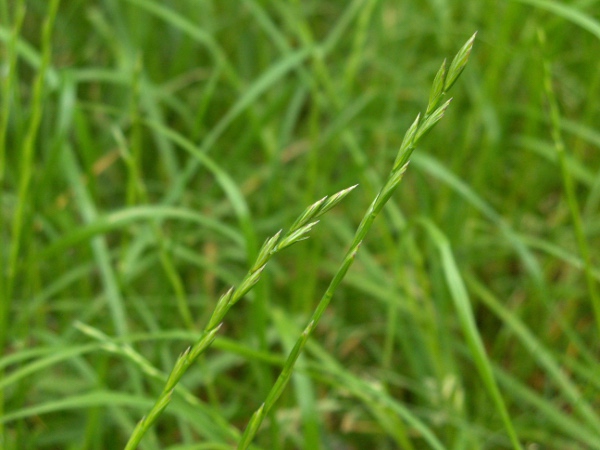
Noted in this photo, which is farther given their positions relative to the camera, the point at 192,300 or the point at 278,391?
the point at 192,300

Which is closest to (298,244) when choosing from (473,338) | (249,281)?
(473,338)

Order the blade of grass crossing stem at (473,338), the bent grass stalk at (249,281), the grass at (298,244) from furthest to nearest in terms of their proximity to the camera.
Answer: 1. the grass at (298,244)
2. the blade of grass crossing stem at (473,338)
3. the bent grass stalk at (249,281)

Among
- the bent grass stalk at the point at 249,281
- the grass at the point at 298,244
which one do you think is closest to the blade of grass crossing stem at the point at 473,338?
the grass at the point at 298,244

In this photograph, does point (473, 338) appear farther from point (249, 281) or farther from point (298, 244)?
point (298, 244)

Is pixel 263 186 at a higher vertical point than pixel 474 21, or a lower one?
lower

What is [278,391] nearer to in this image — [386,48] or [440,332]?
[440,332]

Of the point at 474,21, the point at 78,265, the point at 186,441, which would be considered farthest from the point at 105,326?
the point at 474,21

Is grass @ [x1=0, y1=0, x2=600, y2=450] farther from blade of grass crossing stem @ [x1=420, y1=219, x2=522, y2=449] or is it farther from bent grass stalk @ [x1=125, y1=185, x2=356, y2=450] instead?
bent grass stalk @ [x1=125, y1=185, x2=356, y2=450]

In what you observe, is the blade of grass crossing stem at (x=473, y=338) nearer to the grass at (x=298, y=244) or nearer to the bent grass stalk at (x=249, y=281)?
the grass at (x=298, y=244)

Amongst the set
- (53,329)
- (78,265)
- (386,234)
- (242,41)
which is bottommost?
(53,329)
